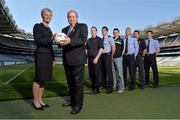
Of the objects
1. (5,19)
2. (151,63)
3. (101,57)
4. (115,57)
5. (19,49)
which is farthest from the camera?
(19,49)

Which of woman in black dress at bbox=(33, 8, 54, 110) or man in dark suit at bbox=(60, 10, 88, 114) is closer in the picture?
man in dark suit at bbox=(60, 10, 88, 114)

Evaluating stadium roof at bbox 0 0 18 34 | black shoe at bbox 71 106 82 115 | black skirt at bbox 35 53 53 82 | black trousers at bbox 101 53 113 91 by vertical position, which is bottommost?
black shoe at bbox 71 106 82 115

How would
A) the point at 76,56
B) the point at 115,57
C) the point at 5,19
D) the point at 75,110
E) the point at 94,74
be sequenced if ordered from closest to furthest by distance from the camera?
the point at 75,110 → the point at 76,56 → the point at 94,74 → the point at 115,57 → the point at 5,19

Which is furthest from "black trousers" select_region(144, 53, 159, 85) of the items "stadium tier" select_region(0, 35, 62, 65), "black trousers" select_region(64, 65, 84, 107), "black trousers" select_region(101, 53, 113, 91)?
"stadium tier" select_region(0, 35, 62, 65)

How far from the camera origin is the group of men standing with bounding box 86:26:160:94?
892 centimetres

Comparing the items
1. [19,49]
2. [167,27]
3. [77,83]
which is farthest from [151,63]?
[19,49]

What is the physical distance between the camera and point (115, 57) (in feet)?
31.1

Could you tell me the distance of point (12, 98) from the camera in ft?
24.6

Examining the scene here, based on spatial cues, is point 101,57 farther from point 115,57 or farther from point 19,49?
point 19,49

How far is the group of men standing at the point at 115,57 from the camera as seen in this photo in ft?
29.3

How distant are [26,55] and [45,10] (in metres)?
106

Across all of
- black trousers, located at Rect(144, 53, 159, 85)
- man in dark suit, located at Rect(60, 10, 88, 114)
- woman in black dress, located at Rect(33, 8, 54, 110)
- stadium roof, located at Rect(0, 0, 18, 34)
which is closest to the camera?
man in dark suit, located at Rect(60, 10, 88, 114)

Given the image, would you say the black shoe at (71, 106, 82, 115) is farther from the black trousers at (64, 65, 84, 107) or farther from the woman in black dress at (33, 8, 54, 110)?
the woman in black dress at (33, 8, 54, 110)

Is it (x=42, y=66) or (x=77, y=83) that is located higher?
(x=42, y=66)
